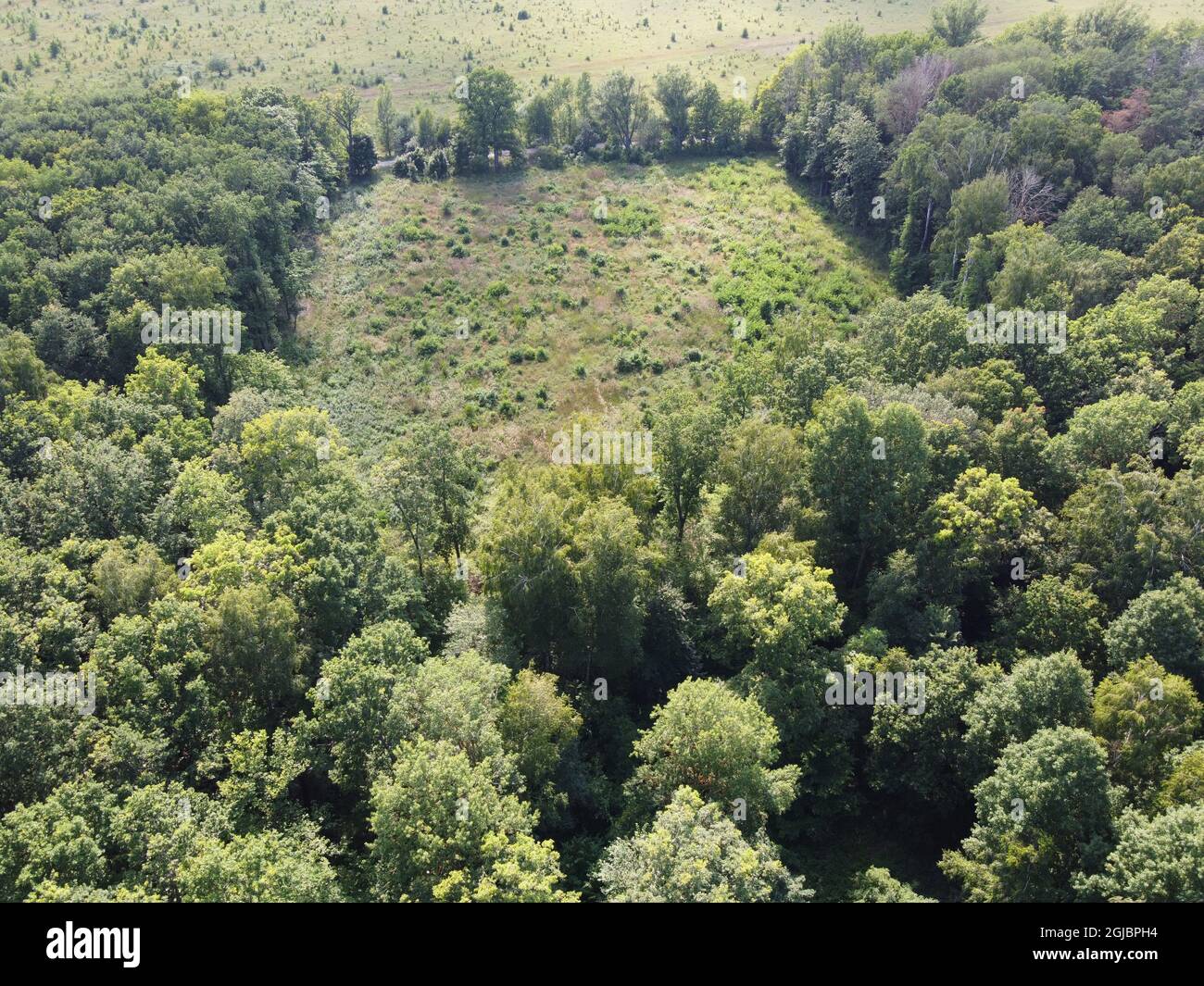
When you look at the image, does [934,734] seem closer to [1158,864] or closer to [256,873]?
[1158,864]

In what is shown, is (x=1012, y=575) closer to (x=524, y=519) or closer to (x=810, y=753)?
(x=810, y=753)

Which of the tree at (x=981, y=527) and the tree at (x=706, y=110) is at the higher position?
the tree at (x=706, y=110)

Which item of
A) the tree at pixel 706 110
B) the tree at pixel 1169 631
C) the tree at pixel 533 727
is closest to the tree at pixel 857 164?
the tree at pixel 706 110

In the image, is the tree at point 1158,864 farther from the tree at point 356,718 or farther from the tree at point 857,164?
the tree at point 857,164

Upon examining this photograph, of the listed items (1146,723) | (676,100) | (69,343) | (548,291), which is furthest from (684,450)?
(676,100)

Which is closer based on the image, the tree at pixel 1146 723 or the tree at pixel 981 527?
the tree at pixel 1146 723

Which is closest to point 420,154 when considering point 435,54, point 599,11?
point 435,54

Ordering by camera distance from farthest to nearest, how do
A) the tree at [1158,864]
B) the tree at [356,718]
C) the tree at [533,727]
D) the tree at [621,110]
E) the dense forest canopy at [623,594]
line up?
the tree at [621,110] < the tree at [533,727] < the tree at [356,718] < the dense forest canopy at [623,594] < the tree at [1158,864]
